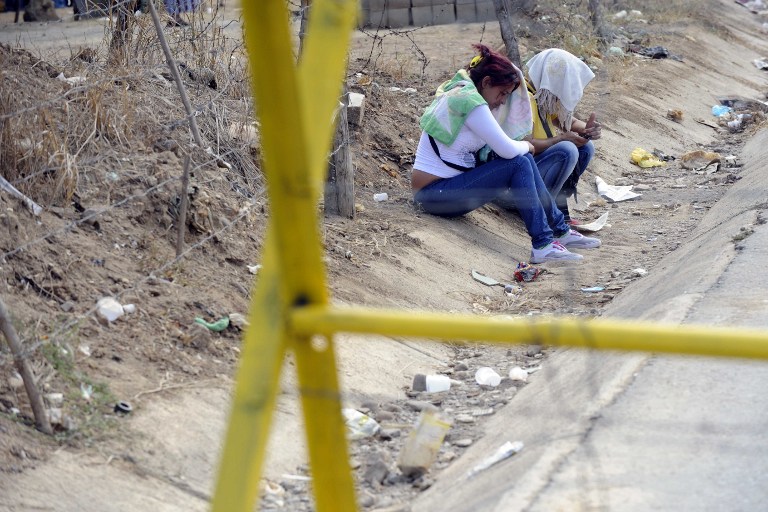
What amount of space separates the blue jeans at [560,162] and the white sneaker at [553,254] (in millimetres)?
553

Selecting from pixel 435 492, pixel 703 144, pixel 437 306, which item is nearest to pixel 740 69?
pixel 703 144

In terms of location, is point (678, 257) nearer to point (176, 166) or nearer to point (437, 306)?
point (437, 306)

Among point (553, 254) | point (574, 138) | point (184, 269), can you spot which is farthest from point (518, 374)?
point (574, 138)

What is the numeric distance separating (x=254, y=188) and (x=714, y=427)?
3.14m

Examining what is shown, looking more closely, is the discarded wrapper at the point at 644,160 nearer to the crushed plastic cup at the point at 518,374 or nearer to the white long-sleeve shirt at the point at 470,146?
the white long-sleeve shirt at the point at 470,146

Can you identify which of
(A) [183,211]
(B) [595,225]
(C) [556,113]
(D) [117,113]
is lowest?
(B) [595,225]

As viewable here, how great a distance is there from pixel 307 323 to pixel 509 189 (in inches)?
189

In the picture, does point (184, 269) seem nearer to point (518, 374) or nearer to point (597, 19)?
point (518, 374)

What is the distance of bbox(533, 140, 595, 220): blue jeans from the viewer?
21.2 feet

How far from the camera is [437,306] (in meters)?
5.40

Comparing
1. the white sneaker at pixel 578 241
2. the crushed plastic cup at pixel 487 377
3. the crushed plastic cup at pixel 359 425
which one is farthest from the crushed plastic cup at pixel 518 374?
the white sneaker at pixel 578 241

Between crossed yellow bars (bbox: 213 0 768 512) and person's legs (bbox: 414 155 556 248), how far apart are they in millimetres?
4562

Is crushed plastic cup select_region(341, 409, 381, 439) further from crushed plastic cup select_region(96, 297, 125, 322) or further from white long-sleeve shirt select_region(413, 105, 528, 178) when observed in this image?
white long-sleeve shirt select_region(413, 105, 528, 178)

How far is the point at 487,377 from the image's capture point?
4.40 meters
